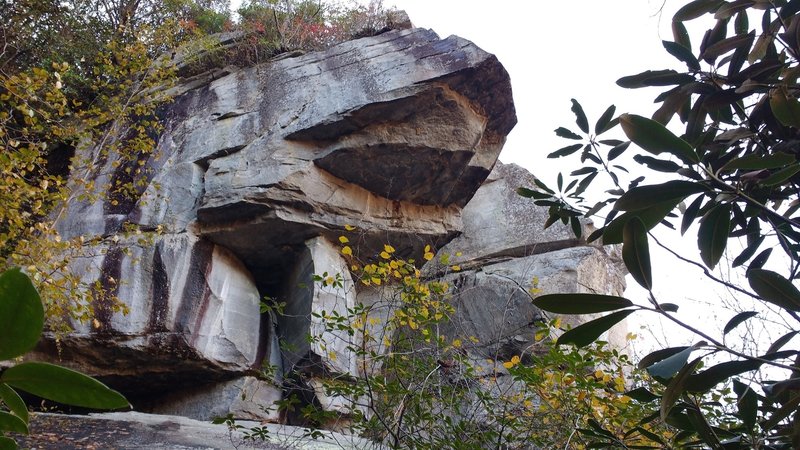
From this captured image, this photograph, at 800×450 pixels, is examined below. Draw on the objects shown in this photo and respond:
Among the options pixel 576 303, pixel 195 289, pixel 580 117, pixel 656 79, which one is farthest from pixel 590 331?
pixel 195 289

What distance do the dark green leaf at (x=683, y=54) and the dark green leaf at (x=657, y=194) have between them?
2.36 feet

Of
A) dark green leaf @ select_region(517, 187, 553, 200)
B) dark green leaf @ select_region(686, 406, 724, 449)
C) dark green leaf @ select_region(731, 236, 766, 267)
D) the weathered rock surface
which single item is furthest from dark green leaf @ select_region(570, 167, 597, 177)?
the weathered rock surface

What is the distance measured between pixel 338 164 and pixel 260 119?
50.8 inches

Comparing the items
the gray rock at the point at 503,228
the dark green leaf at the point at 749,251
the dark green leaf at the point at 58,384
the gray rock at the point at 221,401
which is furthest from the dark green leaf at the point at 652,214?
the gray rock at the point at 503,228

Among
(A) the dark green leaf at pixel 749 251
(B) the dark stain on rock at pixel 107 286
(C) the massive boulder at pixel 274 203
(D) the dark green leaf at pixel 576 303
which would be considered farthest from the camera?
(C) the massive boulder at pixel 274 203

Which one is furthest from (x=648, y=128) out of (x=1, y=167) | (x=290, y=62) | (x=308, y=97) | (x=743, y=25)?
(x=290, y=62)

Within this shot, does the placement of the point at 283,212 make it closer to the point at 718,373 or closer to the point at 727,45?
the point at 727,45

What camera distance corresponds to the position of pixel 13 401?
0.75 metres

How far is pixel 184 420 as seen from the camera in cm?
618

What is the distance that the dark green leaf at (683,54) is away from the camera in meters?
1.92

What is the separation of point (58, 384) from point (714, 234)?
1451 mm

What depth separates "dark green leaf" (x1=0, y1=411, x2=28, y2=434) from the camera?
74 cm

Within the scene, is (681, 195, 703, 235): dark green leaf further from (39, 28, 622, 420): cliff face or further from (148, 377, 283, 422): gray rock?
(148, 377, 283, 422): gray rock

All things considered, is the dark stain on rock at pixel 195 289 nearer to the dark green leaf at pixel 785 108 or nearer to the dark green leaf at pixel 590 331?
the dark green leaf at pixel 590 331
